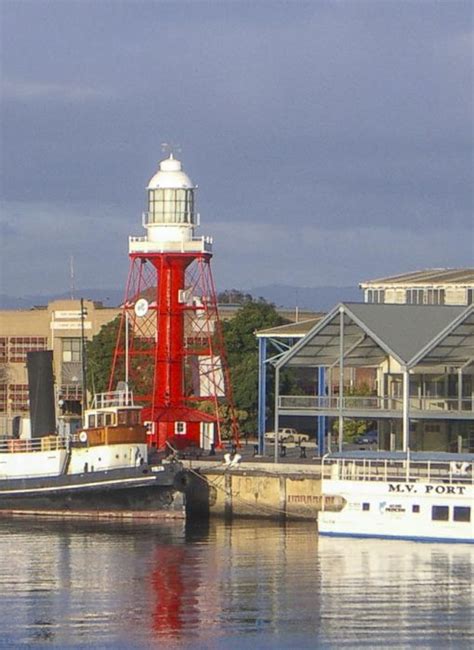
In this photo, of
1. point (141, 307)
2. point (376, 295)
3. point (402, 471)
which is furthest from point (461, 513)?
point (376, 295)

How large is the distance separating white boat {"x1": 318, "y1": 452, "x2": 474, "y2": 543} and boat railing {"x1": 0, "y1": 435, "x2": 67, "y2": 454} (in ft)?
51.4

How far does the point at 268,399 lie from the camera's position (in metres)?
114

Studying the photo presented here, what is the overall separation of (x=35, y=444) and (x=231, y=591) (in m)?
27.6

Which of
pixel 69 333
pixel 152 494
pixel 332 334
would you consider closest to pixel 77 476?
pixel 152 494

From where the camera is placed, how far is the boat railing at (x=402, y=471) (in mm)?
74562

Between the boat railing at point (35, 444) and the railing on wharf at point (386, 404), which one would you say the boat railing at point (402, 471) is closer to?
the railing on wharf at point (386, 404)

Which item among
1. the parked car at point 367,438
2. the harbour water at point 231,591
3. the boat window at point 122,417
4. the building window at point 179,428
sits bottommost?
the harbour water at point 231,591

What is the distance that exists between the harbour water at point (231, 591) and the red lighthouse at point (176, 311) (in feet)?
65.1

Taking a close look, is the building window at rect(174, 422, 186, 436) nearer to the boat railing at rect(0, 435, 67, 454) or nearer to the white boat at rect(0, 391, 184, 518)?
the white boat at rect(0, 391, 184, 518)

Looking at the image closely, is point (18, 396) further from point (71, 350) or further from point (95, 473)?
point (95, 473)

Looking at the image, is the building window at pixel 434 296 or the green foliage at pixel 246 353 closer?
the building window at pixel 434 296

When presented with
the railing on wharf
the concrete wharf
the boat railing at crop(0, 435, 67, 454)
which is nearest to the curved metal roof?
the railing on wharf

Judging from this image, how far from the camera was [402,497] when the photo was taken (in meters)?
74.6

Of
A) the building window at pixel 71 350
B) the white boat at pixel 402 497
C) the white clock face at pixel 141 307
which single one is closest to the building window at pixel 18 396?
the building window at pixel 71 350
